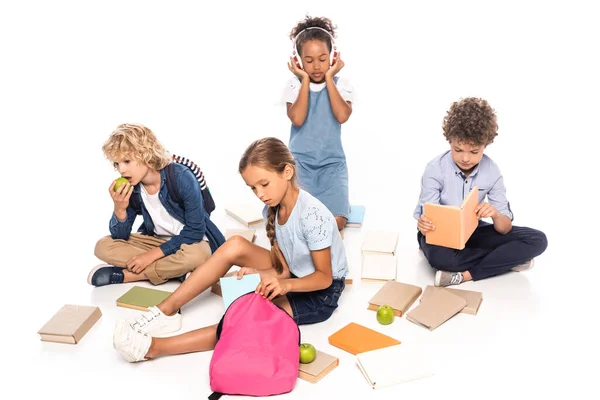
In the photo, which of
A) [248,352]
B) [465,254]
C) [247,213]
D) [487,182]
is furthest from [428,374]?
[247,213]

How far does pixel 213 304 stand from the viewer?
3.29 m

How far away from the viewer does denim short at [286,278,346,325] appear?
118 inches

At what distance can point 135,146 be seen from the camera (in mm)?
3260

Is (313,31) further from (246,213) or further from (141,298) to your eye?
(141,298)

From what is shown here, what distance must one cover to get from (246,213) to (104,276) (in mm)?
1130

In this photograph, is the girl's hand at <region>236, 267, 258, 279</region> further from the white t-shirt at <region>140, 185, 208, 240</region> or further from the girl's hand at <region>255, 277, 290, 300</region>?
the white t-shirt at <region>140, 185, 208, 240</region>

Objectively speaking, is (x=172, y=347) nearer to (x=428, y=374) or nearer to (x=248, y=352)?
(x=248, y=352)

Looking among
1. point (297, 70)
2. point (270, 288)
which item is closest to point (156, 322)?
point (270, 288)

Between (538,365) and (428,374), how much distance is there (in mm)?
475

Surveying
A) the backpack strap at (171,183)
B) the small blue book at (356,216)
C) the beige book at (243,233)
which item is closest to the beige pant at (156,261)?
the backpack strap at (171,183)

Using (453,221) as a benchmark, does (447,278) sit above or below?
below

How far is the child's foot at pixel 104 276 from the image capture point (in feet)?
11.5

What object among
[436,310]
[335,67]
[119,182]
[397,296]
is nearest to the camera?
[436,310]

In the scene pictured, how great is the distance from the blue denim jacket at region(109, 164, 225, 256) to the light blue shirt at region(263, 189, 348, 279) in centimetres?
61
